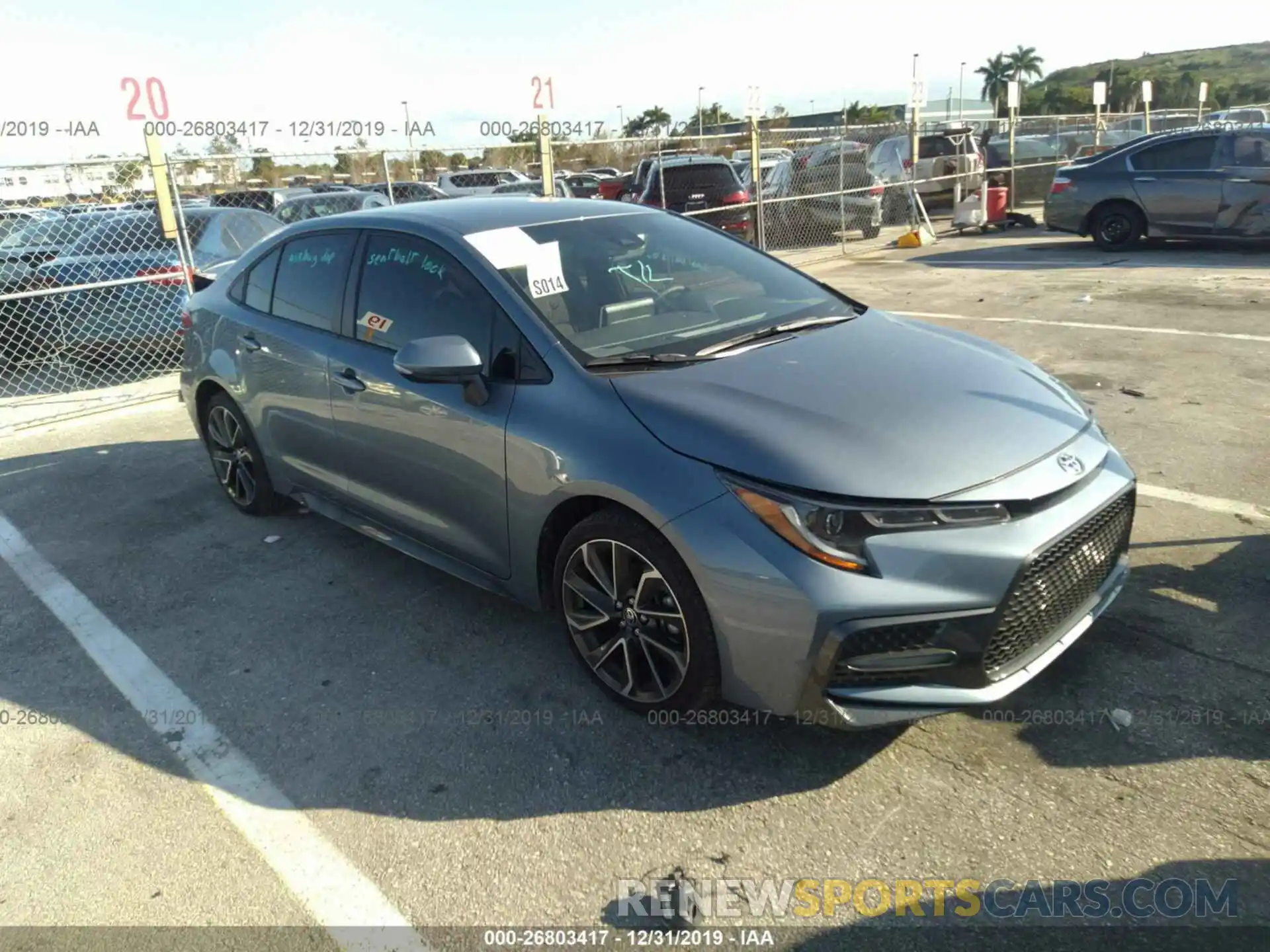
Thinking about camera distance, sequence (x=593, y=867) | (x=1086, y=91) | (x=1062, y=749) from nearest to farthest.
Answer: (x=593, y=867)
(x=1062, y=749)
(x=1086, y=91)

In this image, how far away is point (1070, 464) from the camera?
2.91 meters

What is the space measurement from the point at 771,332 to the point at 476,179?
21.1m

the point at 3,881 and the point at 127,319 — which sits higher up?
the point at 127,319

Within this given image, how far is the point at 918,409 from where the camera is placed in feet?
9.75

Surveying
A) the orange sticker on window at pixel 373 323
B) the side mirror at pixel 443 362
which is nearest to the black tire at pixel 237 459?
the orange sticker on window at pixel 373 323

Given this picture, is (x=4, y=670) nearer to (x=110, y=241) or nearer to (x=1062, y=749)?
(x=1062, y=749)

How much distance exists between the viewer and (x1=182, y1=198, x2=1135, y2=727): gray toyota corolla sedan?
8.56ft

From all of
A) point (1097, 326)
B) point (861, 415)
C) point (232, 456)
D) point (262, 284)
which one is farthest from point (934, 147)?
point (861, 415)

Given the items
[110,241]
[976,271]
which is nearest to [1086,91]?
[976,271]

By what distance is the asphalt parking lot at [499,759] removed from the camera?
8.31 ft

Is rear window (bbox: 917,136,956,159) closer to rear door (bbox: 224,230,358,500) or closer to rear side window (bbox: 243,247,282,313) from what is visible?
rear side window (bbox: 243,247,282,313)

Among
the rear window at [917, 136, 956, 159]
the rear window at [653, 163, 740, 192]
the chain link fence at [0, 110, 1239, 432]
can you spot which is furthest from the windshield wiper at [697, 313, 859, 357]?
the rear window at [917, 136, 956, 159]

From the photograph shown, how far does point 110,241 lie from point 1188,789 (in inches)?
396

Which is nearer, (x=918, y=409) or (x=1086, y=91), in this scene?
(x=918, y=409)
